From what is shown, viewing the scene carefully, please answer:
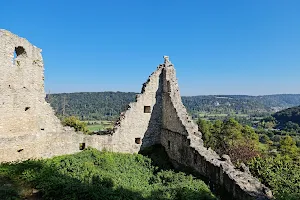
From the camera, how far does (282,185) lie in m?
16.7

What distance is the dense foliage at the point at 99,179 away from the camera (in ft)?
34.9

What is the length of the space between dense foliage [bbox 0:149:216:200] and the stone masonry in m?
0.94

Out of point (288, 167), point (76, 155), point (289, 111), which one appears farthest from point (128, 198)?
point (289, 111)

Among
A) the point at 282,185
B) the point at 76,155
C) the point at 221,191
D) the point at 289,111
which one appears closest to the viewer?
the point at 221,191

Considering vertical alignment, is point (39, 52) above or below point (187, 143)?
above

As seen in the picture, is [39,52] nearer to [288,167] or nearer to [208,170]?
[208,170]

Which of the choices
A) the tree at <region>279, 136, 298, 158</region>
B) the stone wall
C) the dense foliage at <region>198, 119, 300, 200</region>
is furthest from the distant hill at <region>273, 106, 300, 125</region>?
the stone wall

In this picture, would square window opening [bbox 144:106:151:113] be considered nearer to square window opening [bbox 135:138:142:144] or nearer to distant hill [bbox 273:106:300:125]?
square window opening [bbox 135:138:142:144]

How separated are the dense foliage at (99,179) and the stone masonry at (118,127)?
0.94 m

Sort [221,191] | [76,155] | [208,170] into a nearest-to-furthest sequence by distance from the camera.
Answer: [221,191], [208,170], [76,155]

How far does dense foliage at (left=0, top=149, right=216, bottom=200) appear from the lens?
10641mm

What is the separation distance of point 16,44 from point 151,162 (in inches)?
427

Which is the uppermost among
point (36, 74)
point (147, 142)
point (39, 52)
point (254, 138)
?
point (39, 52)

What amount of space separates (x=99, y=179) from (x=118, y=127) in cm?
641
